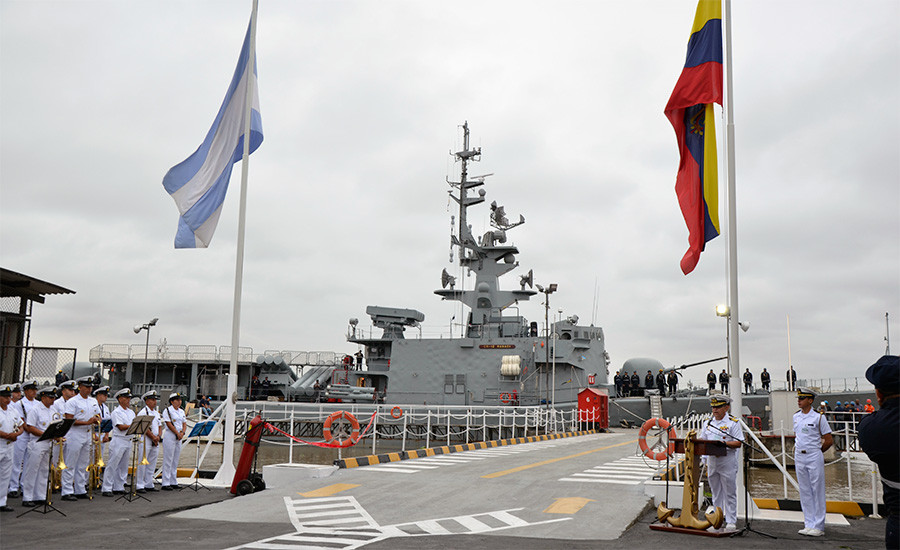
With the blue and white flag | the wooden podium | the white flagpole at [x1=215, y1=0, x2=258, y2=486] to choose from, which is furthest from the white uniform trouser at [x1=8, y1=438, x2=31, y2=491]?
the wooden podium

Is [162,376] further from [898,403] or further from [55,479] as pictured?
[898,403]

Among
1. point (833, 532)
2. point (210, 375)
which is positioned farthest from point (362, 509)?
point (210, 375)

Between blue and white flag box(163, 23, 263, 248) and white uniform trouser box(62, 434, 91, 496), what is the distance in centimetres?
366

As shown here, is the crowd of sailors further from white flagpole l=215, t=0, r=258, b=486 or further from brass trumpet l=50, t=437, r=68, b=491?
white flagpole l=215, t=0, r=258, b=486

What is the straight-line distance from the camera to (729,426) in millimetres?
8008

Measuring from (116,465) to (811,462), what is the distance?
377 inches

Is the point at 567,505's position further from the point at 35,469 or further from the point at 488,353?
the point at 488,353

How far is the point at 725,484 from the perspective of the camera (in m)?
7.65

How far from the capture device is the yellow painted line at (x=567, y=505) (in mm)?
8359

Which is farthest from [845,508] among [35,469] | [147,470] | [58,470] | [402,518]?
[58,470]

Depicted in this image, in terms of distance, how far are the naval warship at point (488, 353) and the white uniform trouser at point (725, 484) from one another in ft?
61.4

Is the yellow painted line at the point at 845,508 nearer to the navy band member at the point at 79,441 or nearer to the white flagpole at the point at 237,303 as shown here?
the white flagpole at the point at 237,303

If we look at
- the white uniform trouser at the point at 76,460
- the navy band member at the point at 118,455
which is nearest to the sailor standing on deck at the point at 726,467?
the navy band member at the point at 118,455

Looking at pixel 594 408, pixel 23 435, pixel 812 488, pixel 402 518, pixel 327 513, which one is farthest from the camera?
pixel 594 408
